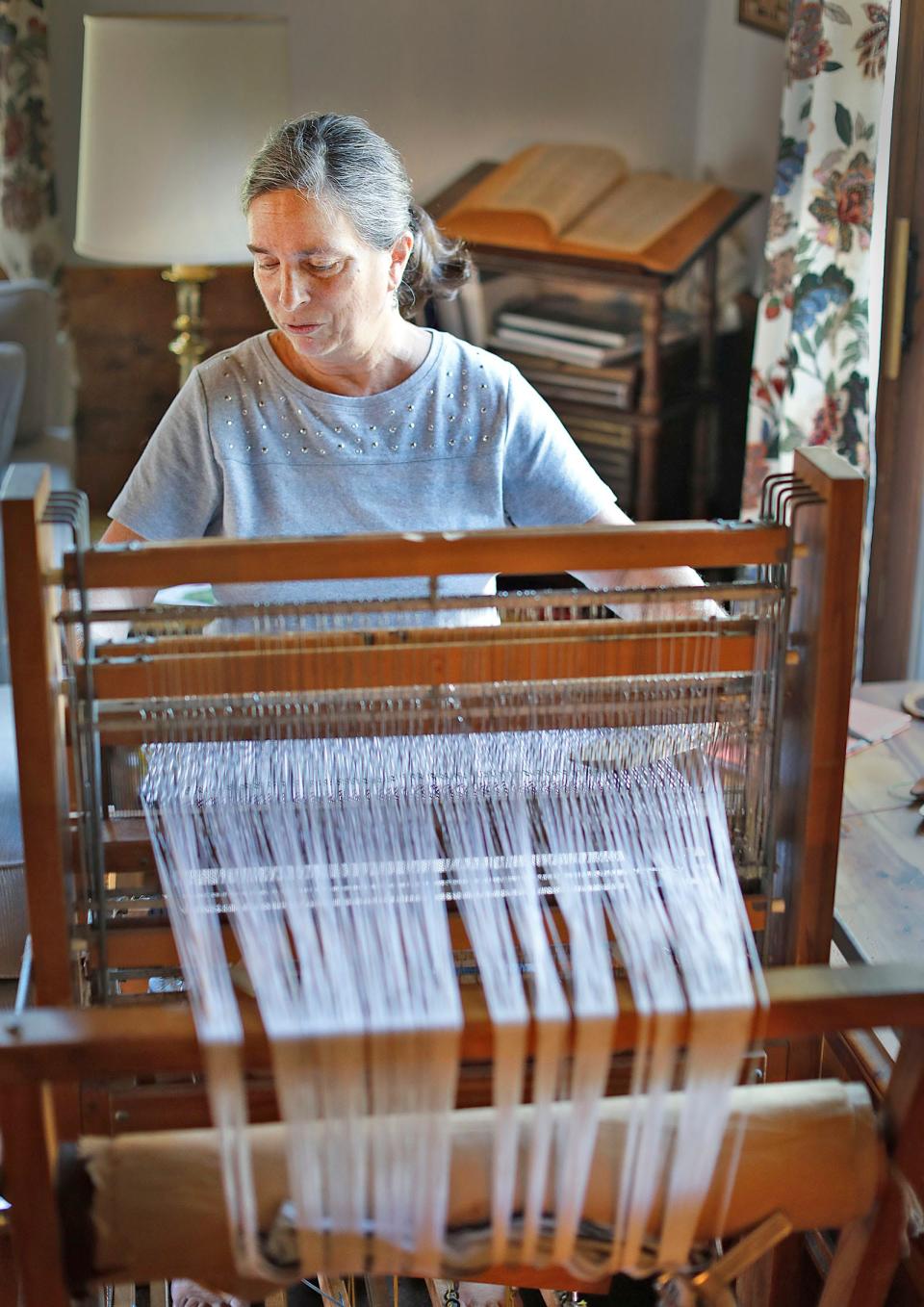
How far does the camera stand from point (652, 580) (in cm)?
146

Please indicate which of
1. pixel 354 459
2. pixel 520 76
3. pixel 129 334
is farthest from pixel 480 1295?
pixel 520 76

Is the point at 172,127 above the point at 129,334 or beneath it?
above

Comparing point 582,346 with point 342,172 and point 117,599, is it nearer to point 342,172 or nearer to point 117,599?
point 342,172

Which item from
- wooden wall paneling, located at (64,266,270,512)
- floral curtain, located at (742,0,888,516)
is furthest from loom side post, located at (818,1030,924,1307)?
wooden wall paneling, located at (64,266,270,512)

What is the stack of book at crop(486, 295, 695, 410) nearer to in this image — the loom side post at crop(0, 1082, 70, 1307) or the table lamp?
the table lamp

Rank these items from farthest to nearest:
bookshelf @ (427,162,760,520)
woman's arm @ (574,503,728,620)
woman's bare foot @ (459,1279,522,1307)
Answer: bookshelf @ (427,162,760,520)
woman's bare foot @ (459,1279,522,1307)
woman's arm @ (574,503,728,620)

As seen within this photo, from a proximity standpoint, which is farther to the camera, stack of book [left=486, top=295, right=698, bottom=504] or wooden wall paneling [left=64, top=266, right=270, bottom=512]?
wooden wall paneling [left=64, top=266, right=270, bottom=512]

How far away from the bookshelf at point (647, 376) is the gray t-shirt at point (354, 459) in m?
2.04

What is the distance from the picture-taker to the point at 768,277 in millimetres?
3025

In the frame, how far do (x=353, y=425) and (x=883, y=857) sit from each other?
75cm

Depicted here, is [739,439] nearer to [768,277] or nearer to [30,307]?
[768,277]

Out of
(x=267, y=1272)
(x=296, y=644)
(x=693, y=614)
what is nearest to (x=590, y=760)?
(x=693, y=614)

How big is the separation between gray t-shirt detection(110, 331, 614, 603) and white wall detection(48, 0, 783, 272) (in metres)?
2.38

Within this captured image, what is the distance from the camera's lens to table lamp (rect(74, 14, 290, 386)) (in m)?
2.63
